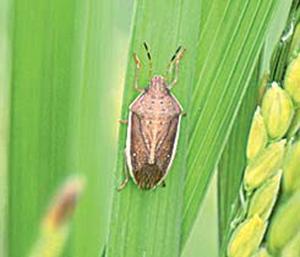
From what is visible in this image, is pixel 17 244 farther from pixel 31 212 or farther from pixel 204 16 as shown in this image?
pixel 204 16

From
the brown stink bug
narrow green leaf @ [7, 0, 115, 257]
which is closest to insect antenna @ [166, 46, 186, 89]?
the brown stink bug

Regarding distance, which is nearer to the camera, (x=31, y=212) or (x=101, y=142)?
(x=31, y=212)

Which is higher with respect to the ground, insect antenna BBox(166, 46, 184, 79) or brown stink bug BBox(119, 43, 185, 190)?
insect antenna BBox(166, 46, 184, 79)

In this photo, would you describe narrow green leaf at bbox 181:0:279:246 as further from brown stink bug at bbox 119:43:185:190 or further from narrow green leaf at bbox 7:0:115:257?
narrow green leaf at bbox 7:0:115:257

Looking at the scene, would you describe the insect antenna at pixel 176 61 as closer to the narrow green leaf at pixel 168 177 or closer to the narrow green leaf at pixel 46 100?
the narrow green leaf at pixel 168 177

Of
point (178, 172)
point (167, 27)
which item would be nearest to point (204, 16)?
point (167, 27)

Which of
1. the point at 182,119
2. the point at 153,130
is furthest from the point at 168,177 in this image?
the point at 153,130
